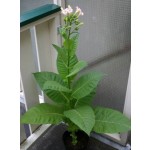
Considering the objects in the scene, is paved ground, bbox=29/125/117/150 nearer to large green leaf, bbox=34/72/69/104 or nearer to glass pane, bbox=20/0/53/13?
large green leaf, bbox=34/72/69/104

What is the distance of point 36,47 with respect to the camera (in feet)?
4.28

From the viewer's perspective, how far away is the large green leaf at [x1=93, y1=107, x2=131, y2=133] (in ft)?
3.49

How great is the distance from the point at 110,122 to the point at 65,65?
0.39 meters

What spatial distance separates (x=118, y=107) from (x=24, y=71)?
0.66 m

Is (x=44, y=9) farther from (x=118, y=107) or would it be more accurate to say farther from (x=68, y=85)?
(x=118, y=107)

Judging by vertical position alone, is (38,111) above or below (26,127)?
above

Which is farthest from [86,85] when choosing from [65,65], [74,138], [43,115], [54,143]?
[54,143]

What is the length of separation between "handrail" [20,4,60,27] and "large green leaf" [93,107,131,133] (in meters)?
0.63

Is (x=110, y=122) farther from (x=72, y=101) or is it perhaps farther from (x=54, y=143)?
(x=54, y=143)
